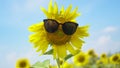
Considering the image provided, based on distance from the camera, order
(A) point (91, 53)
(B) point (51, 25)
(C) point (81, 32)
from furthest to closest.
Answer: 1. (A) point (91, 53)
2. (C) point (81, 32)
3. (B) point (51, 25)

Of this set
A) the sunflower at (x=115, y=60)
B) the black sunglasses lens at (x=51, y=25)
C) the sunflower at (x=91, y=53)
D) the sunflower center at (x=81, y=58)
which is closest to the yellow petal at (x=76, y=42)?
the black sunglasses lens at (x=51, y=25)

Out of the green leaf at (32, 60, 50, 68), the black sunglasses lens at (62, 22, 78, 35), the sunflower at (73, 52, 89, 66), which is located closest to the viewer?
the green leaf at (32, 60, 50, 68)

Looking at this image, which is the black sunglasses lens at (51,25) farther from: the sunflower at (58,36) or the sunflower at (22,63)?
the sunflower at (22,63)

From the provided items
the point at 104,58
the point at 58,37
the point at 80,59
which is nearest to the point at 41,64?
the point at 58,37

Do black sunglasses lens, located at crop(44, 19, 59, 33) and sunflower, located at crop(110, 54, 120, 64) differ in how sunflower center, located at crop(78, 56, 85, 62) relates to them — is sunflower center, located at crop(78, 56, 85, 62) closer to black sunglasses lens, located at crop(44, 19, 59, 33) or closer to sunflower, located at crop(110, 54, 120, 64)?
sunflower, located at crop(110, 54, 120, 64)

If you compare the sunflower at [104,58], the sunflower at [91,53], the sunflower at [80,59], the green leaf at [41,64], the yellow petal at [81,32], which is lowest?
the green leaf at [41,64]

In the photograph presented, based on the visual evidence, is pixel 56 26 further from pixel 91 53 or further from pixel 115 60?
pixel 91 53

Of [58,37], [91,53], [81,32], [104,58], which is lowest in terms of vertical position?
[58,37]

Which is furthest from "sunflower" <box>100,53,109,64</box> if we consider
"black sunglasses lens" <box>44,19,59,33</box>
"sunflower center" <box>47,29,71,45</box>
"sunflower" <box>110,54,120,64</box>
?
"black sunglasses lens" <box>44,19,59,33</box>
